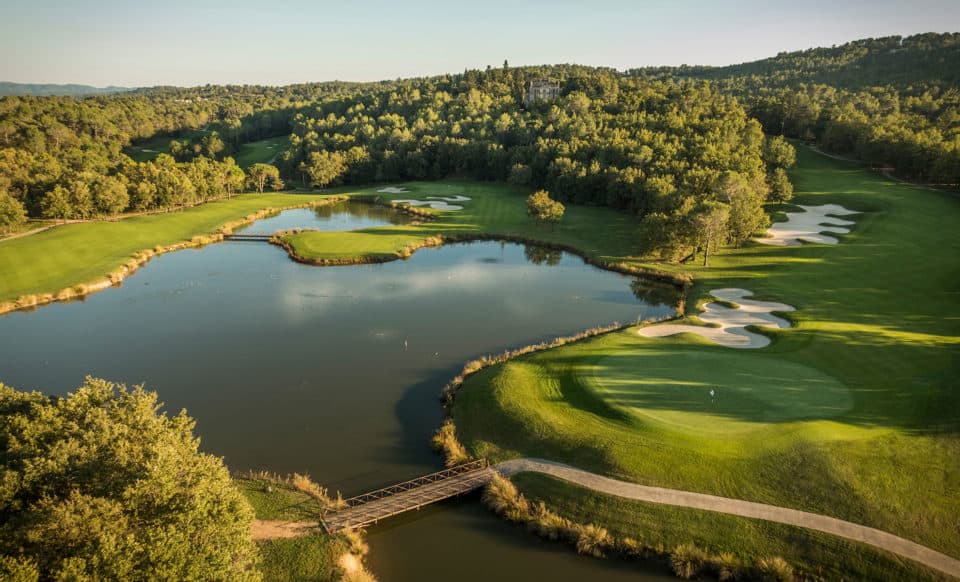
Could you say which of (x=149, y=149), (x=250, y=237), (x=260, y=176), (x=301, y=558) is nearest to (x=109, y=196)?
(x=250, y=237)

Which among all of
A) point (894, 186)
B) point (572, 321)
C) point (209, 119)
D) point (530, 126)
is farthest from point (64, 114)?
point (894, 186)

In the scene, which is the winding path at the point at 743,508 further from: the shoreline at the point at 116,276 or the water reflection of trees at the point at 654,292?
the shoreline at the point at 116,276

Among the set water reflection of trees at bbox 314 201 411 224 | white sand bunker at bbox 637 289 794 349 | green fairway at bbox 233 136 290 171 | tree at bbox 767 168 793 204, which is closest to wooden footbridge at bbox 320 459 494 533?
white sand bunker at bbox 637 289 794 349

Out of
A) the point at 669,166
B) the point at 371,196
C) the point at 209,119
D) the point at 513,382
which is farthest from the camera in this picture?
the point at 209,119

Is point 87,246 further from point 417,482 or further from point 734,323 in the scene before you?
point 734,323

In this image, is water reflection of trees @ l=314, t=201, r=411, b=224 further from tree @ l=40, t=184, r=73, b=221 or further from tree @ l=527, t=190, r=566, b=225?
tree @ l=40, t=184, r=73, b=221

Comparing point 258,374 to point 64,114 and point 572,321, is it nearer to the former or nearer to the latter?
point 572,321
